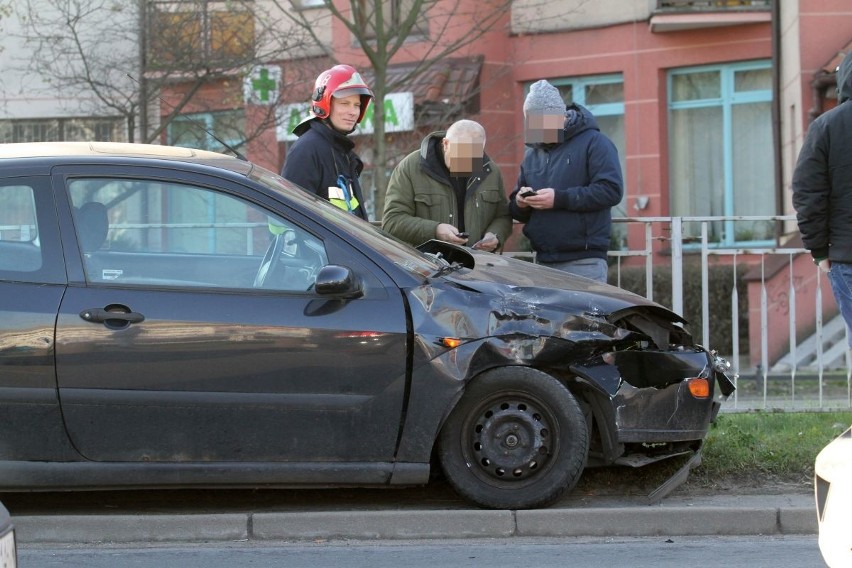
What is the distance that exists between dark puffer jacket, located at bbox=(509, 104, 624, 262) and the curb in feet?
6.95

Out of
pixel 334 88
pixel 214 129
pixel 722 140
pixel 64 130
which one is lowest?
pixel 334 88

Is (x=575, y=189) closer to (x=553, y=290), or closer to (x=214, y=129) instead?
(x=553, y=290)

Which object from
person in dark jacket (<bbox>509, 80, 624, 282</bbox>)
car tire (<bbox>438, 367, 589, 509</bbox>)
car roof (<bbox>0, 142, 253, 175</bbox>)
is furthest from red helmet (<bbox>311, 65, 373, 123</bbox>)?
car tire (<bbox>438, 367, 589, 509</bbox>)

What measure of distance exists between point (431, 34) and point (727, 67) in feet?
13.1

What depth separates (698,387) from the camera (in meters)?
6.14

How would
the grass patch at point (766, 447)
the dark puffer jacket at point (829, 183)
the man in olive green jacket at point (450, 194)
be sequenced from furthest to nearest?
the man in olive green jacket at point (450, 194) < the dark puffer jacket at point (829, 183) < the grass patch at point (766, 447)

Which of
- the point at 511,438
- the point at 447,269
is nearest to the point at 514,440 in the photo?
the point at 511,438

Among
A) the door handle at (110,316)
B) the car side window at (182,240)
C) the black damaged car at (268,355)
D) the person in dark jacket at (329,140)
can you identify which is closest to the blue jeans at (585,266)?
the person in dark jacket at (329,140)

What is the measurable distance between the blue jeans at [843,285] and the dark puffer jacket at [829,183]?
5 centimetres

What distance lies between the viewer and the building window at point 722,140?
17.3 meters

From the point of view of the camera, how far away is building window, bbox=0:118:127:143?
62.2 feet

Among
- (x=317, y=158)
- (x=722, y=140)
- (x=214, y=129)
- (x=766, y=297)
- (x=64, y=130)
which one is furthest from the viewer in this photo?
(x=64, y=130)

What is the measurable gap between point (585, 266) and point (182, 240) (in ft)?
8.95

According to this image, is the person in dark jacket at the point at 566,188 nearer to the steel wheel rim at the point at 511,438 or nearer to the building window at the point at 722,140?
the steel wheel rim at the point at 511,438
